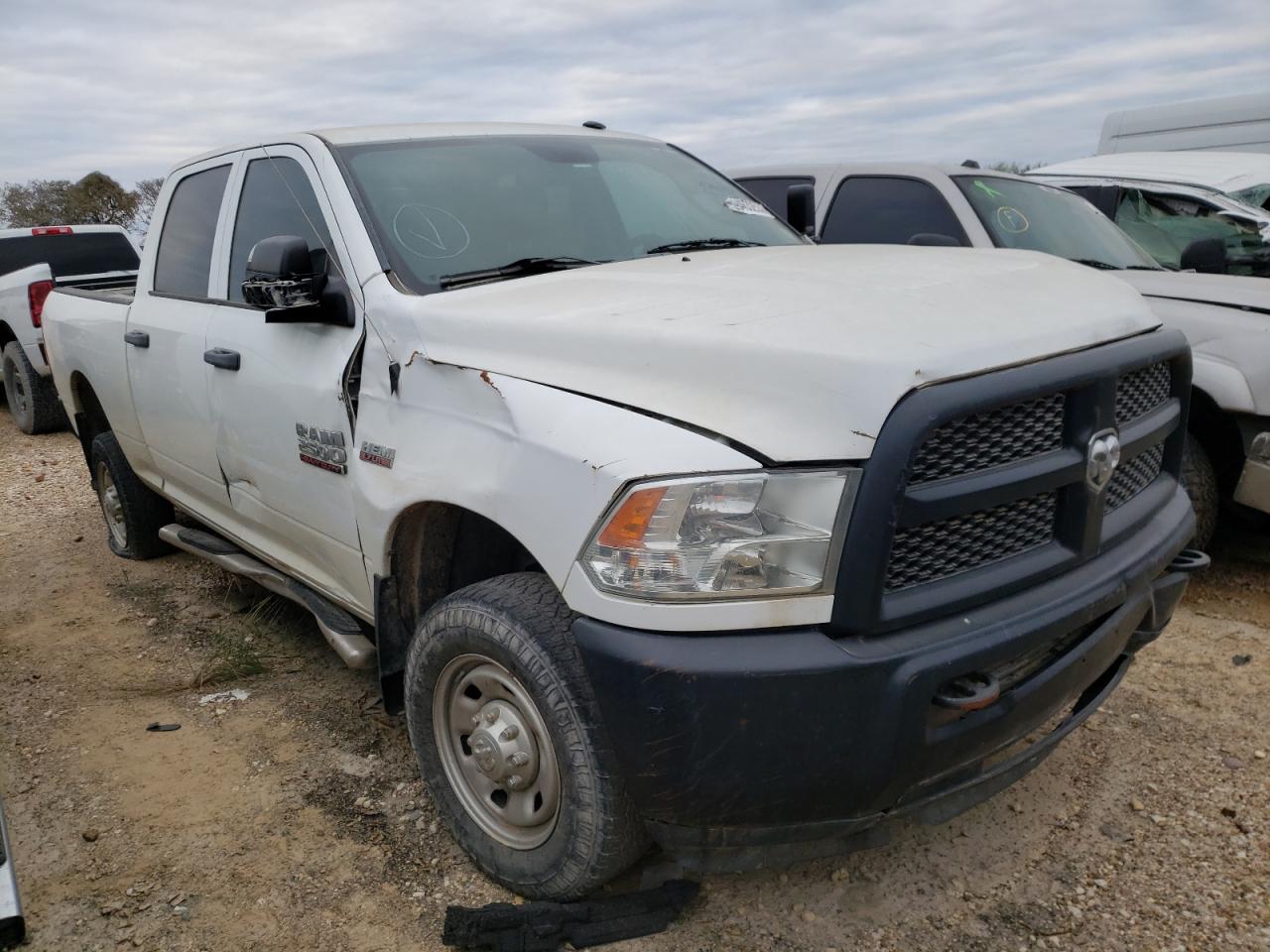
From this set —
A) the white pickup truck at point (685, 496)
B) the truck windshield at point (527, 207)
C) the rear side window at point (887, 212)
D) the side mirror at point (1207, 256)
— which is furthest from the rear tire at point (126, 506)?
the side mirror at point (1207, 256)

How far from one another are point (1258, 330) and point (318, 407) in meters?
3.56

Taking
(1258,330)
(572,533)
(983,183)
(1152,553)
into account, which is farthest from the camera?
(983,183)

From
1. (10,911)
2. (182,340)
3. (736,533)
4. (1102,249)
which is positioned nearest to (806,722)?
(736,533)

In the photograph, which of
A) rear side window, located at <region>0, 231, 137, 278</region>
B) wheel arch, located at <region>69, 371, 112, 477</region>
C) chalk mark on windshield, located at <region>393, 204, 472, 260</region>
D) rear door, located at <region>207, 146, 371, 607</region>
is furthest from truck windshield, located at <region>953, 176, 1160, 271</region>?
rear side window, located at <region>0, 231, 137, 278</region>

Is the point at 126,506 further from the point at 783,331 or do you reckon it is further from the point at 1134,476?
the point at 1134,476

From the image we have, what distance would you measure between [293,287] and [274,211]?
2.57 ft

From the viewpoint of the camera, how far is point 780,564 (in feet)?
6.21

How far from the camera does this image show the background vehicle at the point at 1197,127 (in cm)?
1070

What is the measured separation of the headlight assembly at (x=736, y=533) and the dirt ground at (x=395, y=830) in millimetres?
976

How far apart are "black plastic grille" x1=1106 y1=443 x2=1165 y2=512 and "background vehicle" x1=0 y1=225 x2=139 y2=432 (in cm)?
730

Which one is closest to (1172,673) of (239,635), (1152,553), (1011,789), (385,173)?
(1011,789)

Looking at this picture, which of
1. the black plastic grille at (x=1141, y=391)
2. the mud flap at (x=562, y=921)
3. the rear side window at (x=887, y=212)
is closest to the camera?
the mud flap at (x=562, y=921)

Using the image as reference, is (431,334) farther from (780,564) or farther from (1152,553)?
(1152,553)

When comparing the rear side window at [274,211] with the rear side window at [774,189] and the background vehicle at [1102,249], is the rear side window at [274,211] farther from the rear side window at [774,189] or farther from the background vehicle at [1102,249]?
the rear side window at [774,189]
